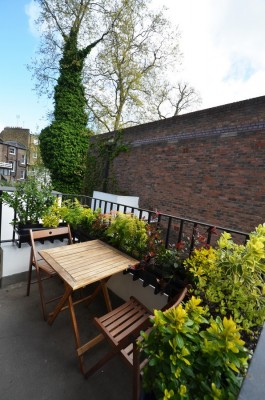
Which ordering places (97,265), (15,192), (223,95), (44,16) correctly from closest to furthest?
(97,265) < (15,192) < (44,16) < (223,95)

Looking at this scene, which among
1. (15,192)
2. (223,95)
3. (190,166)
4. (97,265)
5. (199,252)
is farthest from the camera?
(223,95)

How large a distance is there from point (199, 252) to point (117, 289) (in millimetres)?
1753

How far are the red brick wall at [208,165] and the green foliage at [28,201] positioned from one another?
13.7 ft

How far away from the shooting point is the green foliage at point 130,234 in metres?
2.45

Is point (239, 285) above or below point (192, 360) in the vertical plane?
above

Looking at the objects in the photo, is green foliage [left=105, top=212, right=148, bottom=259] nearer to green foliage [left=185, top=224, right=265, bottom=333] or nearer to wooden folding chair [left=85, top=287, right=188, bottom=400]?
wooden folding chair [left=85, top=287, right=188, bottom=400]

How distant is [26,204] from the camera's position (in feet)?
10.0

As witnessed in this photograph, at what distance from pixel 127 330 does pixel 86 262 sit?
30.6 inches

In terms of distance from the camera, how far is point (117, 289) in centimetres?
309

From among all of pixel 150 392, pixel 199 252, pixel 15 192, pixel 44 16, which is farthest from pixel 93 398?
pixel 44 16

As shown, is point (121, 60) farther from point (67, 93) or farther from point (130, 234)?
point (130, 234)

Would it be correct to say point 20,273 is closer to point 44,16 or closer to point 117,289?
point 117,289

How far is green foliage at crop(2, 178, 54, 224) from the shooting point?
2.96 meters

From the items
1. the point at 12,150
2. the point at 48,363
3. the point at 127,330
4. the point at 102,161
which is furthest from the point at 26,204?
the point at 12,150
